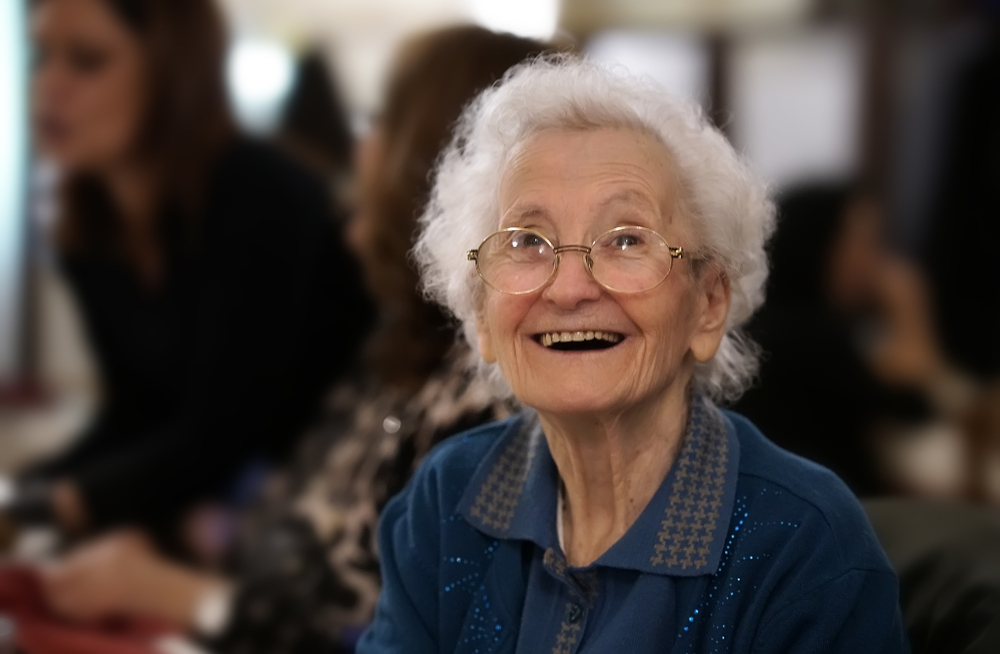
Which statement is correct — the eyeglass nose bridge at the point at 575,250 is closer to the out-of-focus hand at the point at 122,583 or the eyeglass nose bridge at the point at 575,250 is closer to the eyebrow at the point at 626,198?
the eyebrow at the point at 626,198

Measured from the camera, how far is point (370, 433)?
162 cm

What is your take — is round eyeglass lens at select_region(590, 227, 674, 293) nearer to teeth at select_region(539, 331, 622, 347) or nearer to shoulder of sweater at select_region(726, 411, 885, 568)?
teeth at select_region(539, 331, 622, 347)

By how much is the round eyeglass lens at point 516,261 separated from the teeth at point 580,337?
1.9 inches

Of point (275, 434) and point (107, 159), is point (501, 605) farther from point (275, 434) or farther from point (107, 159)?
point (107, 159)

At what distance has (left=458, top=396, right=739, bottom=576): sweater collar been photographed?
93 centimetres

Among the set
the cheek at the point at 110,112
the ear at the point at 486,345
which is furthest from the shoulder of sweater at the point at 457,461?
the cheek at the point at 110,112

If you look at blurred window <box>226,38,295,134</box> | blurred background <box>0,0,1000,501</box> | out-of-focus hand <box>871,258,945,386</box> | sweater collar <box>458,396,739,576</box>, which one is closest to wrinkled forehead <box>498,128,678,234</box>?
sweater collar <box>458,396,739,576</box>

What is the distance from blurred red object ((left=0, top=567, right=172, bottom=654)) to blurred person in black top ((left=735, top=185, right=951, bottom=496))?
1266 mm

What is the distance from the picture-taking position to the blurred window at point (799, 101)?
153 centimetres

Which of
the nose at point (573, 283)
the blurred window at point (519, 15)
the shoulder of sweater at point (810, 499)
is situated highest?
the blurred window at point (519, 15)

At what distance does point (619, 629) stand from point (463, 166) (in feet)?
1.65

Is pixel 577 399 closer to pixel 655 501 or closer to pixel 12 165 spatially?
pixel 655 501

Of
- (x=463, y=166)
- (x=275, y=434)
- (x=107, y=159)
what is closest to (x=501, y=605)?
(x=463, y=166)

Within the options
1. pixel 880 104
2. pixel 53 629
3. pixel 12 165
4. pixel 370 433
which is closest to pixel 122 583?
pixel 53 629
